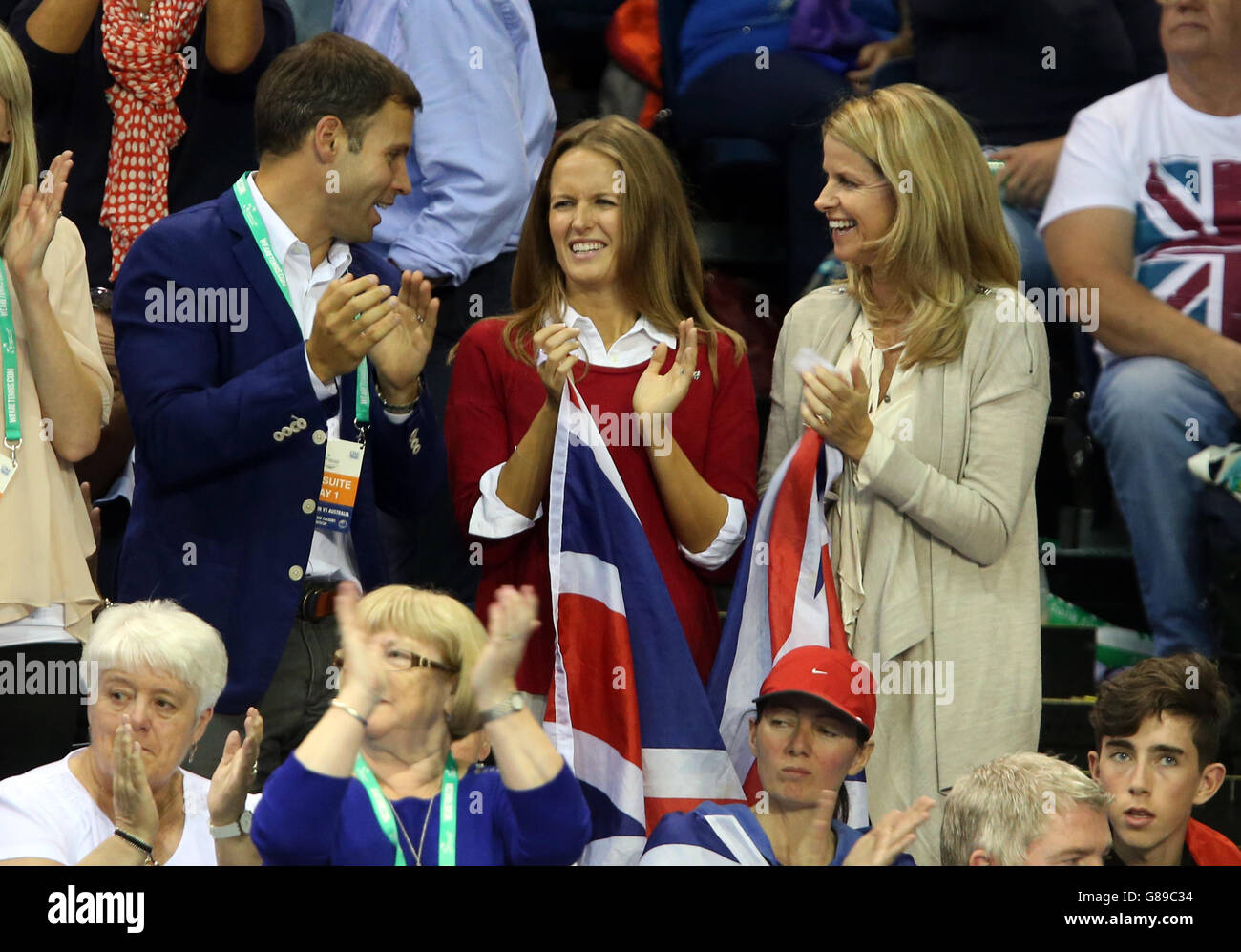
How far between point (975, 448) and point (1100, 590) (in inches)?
44.6

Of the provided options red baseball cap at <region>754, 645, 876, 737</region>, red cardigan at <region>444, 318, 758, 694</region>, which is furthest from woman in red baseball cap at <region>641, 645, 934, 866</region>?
red cardigan at <region>444, 318, 758, 694</region>

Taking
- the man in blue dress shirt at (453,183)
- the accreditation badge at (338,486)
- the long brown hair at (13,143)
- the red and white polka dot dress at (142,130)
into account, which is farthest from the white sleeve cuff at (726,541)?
the red and white polka dot dress at (142,130)

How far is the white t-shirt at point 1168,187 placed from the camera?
471cm

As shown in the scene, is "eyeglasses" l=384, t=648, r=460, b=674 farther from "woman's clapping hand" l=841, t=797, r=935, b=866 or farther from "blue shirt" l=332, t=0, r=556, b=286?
"blue shirt" l=332, t=0, r=556, b=286

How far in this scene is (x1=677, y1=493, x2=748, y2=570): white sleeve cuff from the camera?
4.07 meters

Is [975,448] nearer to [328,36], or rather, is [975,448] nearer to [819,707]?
[819,707]

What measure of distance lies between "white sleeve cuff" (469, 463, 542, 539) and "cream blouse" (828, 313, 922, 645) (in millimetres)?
669

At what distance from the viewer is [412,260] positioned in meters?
4.86

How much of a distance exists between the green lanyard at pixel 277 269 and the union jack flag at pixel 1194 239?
6.57ft

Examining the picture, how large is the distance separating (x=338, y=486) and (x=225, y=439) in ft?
0.89

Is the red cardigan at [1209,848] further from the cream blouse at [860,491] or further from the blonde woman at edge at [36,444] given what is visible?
the blonde woman at edge at [36,444]

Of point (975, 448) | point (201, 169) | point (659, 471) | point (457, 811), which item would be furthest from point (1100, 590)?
point (201, 169)

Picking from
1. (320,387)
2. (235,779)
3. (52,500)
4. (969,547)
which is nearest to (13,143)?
(52,500)

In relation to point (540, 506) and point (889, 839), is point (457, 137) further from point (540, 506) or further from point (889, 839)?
point (889, 839)
